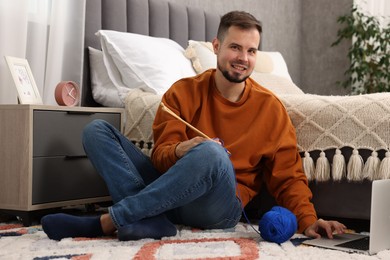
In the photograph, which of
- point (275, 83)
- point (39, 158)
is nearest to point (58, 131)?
point (39, 158)

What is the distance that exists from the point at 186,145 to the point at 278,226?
1.21 ft

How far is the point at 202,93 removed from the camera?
7.11 feet

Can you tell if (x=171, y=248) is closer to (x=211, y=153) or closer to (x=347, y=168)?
(x=211, y=153)

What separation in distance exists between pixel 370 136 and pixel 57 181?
1.17 meters

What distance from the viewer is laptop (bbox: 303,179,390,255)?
1664 millimetres

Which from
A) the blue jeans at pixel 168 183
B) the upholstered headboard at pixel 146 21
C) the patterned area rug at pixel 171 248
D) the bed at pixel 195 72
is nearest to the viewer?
the patterned area rug at pixel 171 248

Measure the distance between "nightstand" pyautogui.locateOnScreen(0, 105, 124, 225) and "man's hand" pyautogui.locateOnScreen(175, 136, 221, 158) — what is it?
0.64 m

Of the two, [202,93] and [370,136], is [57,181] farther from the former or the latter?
[370,136]

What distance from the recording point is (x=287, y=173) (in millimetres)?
2072

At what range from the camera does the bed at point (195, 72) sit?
2146mm

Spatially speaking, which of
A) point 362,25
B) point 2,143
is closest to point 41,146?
point 2,143

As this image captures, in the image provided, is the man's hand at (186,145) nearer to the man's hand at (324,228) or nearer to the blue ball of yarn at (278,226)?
the blue ball of yarn at (278,226)

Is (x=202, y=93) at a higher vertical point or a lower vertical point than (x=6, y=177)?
higher

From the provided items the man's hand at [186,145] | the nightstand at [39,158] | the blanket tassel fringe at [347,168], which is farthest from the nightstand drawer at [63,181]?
the blanket tassel fringe at [347,168]
